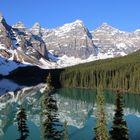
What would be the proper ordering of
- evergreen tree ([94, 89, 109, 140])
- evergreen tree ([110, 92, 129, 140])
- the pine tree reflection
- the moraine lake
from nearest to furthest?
evergreen tree ([94, 89, 109, 140])
the pine tree reflection
evergreen tree ([110, 92, 129, 140])
the moraine lake

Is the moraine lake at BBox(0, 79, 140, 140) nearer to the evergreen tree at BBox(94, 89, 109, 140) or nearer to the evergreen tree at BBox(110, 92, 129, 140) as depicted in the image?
the evergreen tree at BBox(110, 92, 129, 140)

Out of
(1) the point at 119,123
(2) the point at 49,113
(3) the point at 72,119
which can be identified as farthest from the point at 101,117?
(3) the point at 72,119

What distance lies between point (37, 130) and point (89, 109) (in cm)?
5280

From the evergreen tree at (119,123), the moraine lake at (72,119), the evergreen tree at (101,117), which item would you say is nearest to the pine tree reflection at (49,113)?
the evergreen tree at (101,117)

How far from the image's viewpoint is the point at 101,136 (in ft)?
137

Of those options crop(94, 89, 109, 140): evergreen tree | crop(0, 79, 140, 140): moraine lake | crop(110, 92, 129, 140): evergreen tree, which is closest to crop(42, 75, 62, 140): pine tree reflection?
crop(94, 89, 109, 140): evergreen tree

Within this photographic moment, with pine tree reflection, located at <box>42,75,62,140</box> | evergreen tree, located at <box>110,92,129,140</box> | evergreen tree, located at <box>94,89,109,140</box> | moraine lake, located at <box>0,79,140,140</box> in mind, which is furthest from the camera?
moraine lake, located at <box>0,79,140,140</box>

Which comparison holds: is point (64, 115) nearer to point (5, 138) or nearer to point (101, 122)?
point (5, 138)

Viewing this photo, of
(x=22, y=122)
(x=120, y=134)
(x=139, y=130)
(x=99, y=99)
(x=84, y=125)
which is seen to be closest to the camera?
(x=99, y=99)

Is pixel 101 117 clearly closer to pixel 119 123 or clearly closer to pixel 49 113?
pixel 49 113

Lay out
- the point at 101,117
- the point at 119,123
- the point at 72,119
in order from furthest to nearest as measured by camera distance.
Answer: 1. the point at 72,119
2. the point at 119,123
3. the point at 101,117

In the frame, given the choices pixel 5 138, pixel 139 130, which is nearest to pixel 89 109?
pixel 139 130

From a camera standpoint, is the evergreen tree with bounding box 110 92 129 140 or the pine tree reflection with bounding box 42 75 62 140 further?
the evergreen tree with bounding box 110 92 129 140

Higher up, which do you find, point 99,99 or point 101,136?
point 99,99
